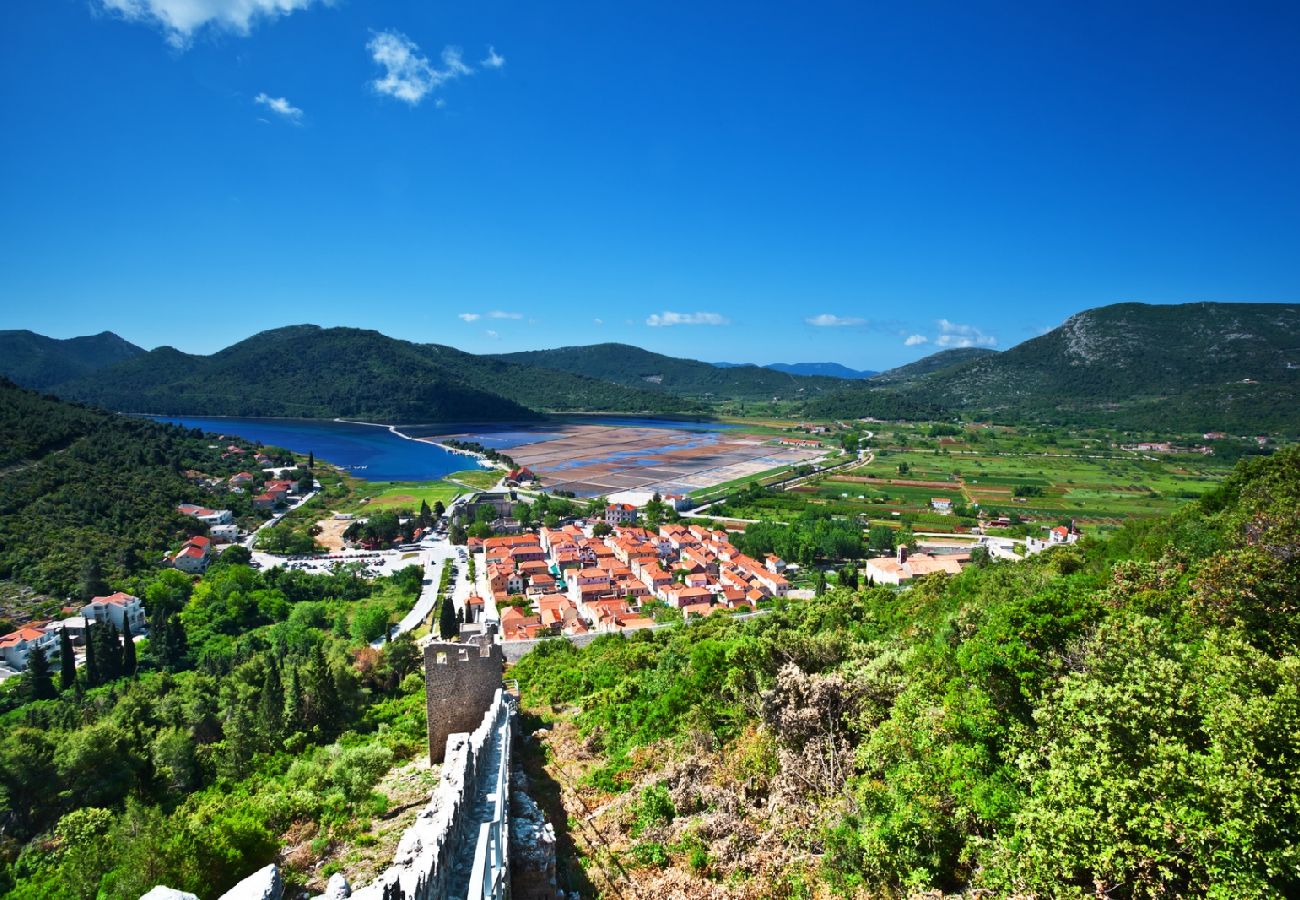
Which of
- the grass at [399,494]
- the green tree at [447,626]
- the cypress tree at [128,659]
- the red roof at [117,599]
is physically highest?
the grass at [399,494]

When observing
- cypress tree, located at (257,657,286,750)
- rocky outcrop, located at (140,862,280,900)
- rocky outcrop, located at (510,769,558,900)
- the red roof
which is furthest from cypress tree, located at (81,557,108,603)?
rocky outcrop, located at (140,862,280,900)

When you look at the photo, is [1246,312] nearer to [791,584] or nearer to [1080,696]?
[791,584]

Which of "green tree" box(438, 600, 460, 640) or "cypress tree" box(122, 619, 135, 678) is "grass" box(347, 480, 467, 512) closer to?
"cypress tree" box(122, 619, 135, 678)

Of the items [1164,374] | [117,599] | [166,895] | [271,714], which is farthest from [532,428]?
[1164,374]

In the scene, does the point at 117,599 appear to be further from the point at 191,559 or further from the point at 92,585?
the point at 191,559

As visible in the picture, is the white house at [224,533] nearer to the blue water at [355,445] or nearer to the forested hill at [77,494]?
the forested hill at [77,494]

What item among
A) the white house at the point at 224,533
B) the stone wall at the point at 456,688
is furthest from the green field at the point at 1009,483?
the stone wall at the point at 456,688

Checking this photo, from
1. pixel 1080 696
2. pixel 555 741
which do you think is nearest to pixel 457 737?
pixel 555 741
